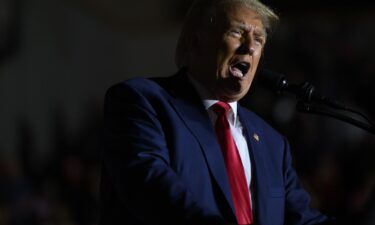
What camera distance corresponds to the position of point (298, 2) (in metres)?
7.42

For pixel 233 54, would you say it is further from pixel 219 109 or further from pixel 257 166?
pixel 257 166

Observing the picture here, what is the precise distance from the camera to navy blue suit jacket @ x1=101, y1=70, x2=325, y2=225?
168 cm

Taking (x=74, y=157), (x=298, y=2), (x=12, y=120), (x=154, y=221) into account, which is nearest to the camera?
(x=154, y=221)

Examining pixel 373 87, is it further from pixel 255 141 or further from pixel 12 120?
pixel 255 141

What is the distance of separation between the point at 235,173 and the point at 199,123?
15 centimetres

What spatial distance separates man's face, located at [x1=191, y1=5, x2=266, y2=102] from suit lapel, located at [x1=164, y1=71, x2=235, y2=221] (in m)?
0.06

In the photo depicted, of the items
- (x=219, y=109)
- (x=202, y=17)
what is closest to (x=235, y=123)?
(x=219, y=109)

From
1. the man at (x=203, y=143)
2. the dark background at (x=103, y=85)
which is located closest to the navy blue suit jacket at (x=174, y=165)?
the man at (x=203, y=143)

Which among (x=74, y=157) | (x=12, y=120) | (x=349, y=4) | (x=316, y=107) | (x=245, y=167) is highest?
(x=316, y=107)

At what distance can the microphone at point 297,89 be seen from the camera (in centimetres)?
195

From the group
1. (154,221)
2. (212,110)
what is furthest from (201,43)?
(154,221)

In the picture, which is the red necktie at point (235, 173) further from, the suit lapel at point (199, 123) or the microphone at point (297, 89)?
the microphone at point (297, 89)

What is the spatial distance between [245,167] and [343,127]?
474cm

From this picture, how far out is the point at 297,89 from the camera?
1.96 m
